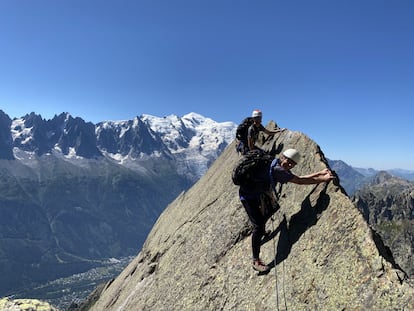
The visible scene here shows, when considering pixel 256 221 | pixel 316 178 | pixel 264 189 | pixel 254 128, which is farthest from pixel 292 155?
pixel 254 128

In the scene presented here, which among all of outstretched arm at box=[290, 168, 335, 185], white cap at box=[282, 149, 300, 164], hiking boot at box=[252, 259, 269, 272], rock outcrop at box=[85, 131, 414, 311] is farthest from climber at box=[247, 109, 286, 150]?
hiking boot at box=[252, 259, 269, 272]

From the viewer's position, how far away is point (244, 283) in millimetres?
14516

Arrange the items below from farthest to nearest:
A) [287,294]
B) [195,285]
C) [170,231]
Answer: [170,231], [195,285], [287,294]

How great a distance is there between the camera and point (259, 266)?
14.0 meters

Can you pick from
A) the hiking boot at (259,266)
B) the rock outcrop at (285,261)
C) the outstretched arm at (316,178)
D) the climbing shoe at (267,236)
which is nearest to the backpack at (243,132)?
the rock outcrop at (285,261)

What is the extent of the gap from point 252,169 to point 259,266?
3.38 metres

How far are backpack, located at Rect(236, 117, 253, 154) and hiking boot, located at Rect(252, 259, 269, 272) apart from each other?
21.4 ft

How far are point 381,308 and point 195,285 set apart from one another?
8.59 m

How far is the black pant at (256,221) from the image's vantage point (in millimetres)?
14250

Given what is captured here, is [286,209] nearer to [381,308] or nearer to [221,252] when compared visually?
[221,252]

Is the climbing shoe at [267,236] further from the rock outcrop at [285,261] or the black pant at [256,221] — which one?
the black pant at [256,221]

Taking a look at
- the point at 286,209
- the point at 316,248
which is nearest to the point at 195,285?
the point at 286,209

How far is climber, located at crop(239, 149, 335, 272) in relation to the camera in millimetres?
13250

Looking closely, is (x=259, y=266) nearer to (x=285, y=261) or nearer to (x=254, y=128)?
(x=285, y=261)
